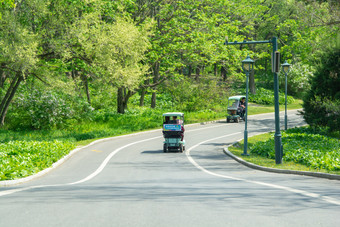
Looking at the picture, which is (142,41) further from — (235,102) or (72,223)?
(72,223)

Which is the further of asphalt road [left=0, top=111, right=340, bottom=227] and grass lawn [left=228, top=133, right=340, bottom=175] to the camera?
grass lawn [left=228, top=133, right=340, bottom=175]

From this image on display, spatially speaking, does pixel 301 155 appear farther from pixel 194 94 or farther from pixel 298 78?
pixel 298 78

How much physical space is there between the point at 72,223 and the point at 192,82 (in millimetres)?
38177

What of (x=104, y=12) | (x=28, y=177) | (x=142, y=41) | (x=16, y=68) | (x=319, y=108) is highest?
(x=104, y=12)

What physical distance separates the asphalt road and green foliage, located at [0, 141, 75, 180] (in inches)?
20.7

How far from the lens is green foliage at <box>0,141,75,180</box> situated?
1280 cm

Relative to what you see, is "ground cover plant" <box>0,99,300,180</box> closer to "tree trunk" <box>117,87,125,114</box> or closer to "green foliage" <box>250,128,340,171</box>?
"tree trunk" <box>117,87,125,114</box>

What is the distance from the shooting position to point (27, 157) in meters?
15.6

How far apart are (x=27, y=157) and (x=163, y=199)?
28.3ft

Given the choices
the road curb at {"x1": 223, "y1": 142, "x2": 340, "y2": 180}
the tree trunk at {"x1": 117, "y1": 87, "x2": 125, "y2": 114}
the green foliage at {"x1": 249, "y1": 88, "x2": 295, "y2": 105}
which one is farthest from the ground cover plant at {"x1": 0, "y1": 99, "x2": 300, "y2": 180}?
the road curb at {"x1": 223, "y1": 142, "x2": 340, "y2": 180}

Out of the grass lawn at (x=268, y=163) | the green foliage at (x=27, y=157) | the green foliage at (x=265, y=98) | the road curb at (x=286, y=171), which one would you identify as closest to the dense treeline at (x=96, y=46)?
the green foliage at (x=27, y=157)

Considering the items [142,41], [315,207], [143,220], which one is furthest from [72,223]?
[142,41]

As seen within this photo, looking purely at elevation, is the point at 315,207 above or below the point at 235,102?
below

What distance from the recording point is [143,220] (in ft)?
22.2
